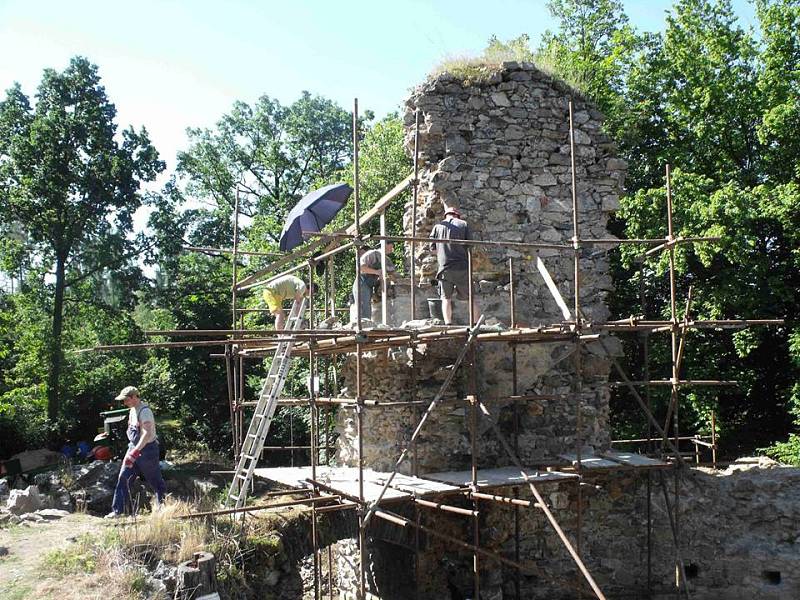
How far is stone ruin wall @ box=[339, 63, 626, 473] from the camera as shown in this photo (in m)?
9.41

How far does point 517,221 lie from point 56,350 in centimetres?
1357

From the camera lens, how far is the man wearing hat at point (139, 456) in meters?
7.62

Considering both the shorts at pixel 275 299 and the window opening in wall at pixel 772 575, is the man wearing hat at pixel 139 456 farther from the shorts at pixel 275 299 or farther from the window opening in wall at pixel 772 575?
the window opening in wall at pixel 772 575

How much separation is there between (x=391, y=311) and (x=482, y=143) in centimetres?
247

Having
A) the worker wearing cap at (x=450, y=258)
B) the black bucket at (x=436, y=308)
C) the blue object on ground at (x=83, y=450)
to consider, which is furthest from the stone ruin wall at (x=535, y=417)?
the blue object on ground at (x=83, y=450)

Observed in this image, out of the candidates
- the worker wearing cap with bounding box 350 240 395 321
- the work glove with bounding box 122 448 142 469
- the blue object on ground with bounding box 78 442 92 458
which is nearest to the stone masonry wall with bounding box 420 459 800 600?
the worker wearing cap with bounding box 350 240 395 321

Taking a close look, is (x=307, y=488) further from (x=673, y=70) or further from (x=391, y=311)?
(x=673, y=70)

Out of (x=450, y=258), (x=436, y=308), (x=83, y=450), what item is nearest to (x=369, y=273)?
(x=436, y=308)

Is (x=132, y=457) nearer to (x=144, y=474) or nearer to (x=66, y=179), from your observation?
(x=144, y=474)

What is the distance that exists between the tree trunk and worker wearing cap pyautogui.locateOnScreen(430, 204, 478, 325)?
13428mm

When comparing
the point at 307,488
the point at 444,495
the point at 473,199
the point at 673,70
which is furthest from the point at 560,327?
the point at 673,70

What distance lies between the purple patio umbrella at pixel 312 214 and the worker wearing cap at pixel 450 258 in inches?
72.1

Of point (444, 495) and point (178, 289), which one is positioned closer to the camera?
point (444, 495)

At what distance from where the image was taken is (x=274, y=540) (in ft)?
23.5
